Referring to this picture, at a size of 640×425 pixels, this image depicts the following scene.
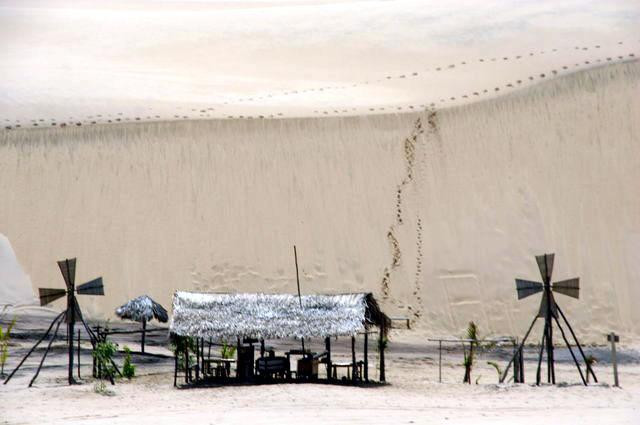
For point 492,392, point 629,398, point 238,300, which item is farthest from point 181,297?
point 629,398

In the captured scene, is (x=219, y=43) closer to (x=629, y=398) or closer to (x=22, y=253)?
(x=22, y=253)

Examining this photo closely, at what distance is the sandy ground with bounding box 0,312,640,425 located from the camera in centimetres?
2234

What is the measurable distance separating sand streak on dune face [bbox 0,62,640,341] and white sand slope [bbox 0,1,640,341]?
0.05 metres

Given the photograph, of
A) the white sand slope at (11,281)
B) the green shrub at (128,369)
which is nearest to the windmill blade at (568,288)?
the green shrub at (128,369)

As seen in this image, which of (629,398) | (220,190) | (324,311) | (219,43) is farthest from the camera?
(219,43)

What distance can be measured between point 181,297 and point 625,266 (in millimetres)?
13771

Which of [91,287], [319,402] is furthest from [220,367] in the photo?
[319,402]

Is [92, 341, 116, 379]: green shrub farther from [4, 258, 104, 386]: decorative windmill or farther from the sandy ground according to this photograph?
the sandy ground

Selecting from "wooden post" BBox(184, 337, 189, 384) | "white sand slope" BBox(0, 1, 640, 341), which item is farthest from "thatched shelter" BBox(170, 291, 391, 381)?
"white sand slope" BBox(0, 1, 640, 341)

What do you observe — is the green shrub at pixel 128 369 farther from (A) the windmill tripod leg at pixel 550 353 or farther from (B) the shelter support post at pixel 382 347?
(A) the windmill tripod leg at pixel 550 353

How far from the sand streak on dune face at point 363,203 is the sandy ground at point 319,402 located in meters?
7.13

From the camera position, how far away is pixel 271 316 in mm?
26656

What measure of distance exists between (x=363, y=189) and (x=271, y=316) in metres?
12.1

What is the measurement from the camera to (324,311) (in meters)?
26.7
